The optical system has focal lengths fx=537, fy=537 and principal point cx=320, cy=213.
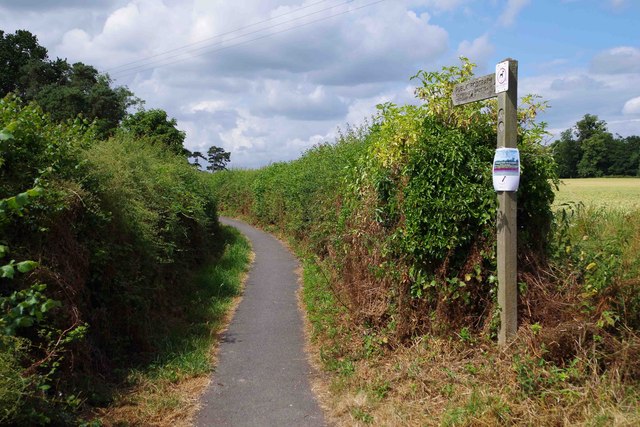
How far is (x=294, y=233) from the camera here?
19.9 metres

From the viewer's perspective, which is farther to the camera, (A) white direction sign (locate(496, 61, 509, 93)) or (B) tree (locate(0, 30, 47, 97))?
(B) tree (locate(0, 30, 47, 97))

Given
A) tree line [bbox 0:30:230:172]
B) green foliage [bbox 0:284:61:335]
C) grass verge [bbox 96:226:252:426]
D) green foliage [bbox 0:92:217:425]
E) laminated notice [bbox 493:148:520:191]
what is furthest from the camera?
tree line [bbox 0:30:230:172]

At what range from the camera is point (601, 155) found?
5072 cm

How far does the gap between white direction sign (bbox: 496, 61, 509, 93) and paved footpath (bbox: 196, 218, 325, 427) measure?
12.7 ft

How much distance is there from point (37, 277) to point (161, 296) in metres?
3.76

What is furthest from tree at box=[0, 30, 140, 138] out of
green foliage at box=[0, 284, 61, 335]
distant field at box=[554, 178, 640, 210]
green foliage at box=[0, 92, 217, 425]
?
green foliage at box=[0, 284, 61, 335]

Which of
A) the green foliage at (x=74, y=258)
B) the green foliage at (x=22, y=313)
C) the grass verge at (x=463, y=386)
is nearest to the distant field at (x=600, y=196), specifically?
the grass verge at (x=463, y=386)

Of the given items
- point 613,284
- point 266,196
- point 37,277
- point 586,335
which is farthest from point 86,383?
point 266,196

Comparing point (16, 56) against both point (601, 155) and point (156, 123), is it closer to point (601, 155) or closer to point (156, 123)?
point (156, 123)

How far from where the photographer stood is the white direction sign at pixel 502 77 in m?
5.39

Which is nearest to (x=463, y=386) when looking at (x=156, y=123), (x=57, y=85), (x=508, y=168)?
(x=508, y=168)

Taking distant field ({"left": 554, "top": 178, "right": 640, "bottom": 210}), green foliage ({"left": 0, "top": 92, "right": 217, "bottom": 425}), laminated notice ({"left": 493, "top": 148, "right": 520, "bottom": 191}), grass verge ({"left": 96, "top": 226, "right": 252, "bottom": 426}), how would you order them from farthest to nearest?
distant field ({"left": 554, "top": 178, "right": 640, "bottom": 210}), grass verge ({"left": 96, "top": 226, "right": 252, "bottom": 426}), laminated notice ({"left": 493, "top": 148, "right": 520, "bottom": 191}), green foliage ({"left": 0, "top": 92, "right": 217, "bottom": 425})

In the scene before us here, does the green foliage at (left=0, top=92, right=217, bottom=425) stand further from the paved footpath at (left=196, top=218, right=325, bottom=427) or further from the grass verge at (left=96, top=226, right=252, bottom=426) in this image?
the paved footpath at (left=196, top=218, right=325, bottom=427)

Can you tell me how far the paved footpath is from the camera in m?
5.75
